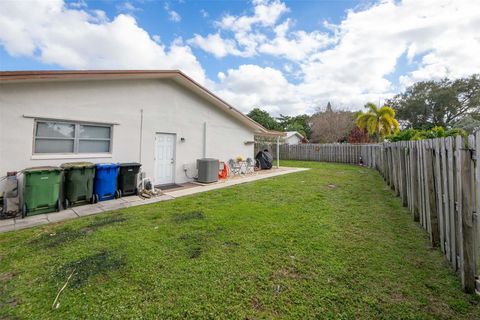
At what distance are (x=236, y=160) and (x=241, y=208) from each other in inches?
282

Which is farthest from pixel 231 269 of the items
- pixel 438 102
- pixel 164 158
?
pixel 438 102

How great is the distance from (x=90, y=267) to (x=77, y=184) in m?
3.93

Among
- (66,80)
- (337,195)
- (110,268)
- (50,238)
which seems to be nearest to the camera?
(110,268)

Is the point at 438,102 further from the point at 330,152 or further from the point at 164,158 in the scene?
the point at 164,158

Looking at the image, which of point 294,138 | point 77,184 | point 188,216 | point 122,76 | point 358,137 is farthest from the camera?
point 294,138

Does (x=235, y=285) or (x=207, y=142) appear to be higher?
(x=207, y=142)

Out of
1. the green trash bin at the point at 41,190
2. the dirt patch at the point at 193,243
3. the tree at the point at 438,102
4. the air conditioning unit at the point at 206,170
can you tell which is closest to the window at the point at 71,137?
the green trash bin at the point at 41,190

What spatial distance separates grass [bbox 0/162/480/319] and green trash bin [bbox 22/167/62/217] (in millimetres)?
1177

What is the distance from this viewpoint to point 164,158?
30.7 feet

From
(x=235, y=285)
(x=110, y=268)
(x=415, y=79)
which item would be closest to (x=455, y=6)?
(x=235, y=285)

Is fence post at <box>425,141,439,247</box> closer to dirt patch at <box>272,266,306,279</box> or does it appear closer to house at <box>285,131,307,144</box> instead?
dirt patch at <box>272,266,306,279</box>

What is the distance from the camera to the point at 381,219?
495 centimetres

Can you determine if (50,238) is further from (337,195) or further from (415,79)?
(415,79)

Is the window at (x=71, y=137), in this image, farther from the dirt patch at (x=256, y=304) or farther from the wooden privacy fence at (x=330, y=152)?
the wooden privacy fence at (x=330, y=152)
